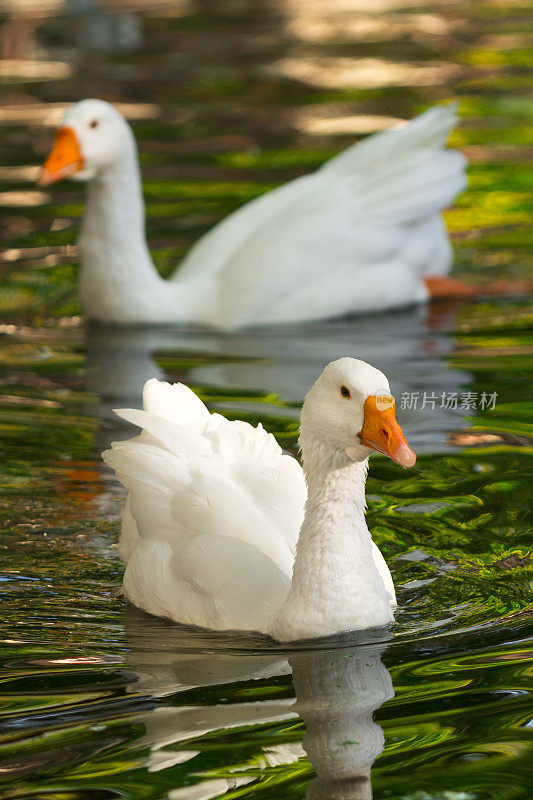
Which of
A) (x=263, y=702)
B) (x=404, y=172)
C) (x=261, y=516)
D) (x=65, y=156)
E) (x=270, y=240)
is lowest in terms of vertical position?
(x=263, y=702)

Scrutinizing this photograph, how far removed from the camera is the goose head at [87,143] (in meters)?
9.27

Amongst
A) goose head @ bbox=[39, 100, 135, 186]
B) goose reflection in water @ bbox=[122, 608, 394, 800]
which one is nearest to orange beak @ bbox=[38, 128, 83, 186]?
goose head @ bbox=[39, 100, 135, 186]

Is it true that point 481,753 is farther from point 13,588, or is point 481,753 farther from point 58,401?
point 58,401

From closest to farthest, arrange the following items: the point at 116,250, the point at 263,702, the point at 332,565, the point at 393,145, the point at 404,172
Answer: the point at 263,702
the point at 332,565
the point at 116,250
the point at 404,172
the point at 393,145

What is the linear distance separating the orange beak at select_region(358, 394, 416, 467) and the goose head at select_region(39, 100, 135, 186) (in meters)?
4.77

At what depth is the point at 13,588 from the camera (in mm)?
5707

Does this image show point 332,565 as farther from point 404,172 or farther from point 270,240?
point 404,172

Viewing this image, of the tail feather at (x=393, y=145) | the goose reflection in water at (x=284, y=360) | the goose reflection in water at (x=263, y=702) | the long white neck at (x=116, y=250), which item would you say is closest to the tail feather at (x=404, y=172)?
the tail feather at (x=393, y=145)

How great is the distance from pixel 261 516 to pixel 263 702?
93cm

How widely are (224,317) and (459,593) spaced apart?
4.16 metres

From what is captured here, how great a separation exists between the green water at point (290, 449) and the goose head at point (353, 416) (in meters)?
0.68

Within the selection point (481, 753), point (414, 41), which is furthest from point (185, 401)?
point (414, 41)

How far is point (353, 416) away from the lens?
497cm

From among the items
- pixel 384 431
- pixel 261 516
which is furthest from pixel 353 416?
pixel 261 516
